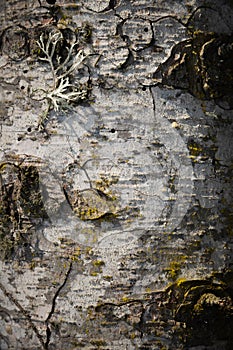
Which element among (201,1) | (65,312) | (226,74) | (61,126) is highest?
(201,1)

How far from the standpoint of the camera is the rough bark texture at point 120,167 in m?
2.04

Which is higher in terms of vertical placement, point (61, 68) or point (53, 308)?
point (61, 68)

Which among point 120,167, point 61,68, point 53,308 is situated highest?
point 61,68

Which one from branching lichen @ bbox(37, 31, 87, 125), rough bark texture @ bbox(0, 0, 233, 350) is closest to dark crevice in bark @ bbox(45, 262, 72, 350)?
rough bark texture @ bbox(0, 0, 233, 350)

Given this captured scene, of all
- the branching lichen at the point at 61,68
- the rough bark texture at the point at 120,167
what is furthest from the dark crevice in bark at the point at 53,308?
the branching lichen at the point at 61,68

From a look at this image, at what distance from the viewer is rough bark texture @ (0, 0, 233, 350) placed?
2037mm

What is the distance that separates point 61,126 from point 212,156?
478 mm

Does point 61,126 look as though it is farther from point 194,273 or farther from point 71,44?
point 194,273

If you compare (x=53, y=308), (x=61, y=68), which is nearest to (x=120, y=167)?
(x=61, y=68)

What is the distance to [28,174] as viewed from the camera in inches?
81.3

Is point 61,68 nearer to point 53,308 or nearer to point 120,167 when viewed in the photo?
point 120,167

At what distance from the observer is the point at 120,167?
2035 millimetres

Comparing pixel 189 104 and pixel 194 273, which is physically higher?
pixel 189 104

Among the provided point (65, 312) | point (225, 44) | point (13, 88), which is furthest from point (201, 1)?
point (65, 312)
